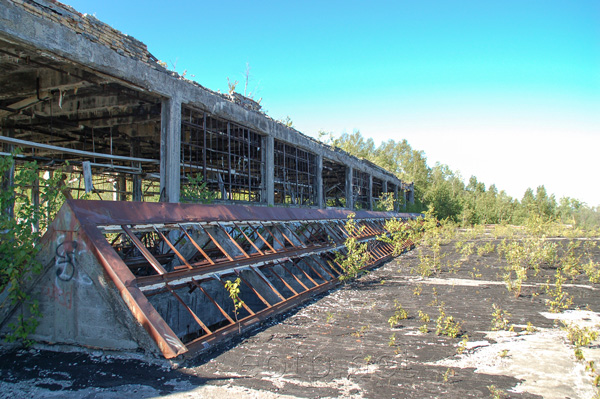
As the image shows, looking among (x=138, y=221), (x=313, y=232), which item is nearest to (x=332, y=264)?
(x=313, y=232)

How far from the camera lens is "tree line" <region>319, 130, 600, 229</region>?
112 feet

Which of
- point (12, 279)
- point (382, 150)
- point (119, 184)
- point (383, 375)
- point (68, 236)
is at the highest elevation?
point (382, 150)

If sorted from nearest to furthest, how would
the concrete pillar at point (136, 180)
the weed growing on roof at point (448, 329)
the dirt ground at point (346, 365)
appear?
the dirt ground at point (346, 365) < the weed growing on roof at point (448, 329) < the concrete pillar at point (136, 180)

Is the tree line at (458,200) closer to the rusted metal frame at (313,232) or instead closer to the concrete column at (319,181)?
the concrete column at (319,181)

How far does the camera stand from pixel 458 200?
35.3 meters

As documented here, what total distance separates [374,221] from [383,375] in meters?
12.5

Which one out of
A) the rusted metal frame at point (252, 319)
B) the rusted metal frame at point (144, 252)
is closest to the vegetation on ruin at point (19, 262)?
the rusted metal frame at point (144, 252)

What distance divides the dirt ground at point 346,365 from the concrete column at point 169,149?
4.51 meters

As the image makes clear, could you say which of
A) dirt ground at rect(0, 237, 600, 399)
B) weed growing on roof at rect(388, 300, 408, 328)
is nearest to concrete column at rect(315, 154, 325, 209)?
weed growing on roof at rect(388, 300, 408, 328)

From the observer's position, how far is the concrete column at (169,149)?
876 cm

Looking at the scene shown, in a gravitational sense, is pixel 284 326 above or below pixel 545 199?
below

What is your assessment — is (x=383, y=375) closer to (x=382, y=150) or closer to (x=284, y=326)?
(x=284, y=326)

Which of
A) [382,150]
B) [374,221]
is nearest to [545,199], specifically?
[382,150]

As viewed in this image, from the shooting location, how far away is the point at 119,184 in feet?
57.4
